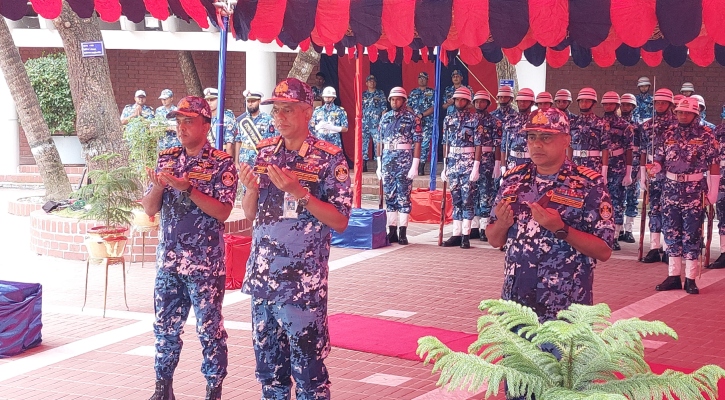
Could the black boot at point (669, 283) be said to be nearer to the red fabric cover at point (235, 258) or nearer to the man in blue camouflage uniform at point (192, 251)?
the red fabric cover at point (235, 258)

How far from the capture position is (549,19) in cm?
827

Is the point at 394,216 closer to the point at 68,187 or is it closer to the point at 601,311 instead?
the point at 68,187

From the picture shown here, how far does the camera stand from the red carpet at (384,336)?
7.54m

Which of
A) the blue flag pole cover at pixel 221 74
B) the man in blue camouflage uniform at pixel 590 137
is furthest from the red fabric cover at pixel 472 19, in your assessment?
the man in blue camouflage uniform at pixel 590 137

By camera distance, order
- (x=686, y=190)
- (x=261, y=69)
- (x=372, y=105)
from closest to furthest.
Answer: (x=686, y=190) < (x=261, y=69) < (x=372, y=105)

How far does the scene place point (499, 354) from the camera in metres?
3.18

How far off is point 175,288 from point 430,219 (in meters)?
9.60

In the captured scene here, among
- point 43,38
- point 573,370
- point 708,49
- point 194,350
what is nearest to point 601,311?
point 573,370

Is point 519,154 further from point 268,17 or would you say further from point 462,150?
point 268,17

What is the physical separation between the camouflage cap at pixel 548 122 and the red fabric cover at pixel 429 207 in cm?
1022

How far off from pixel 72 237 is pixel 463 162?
16.3ft

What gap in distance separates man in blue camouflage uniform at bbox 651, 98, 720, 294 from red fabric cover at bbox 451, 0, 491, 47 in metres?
2.53

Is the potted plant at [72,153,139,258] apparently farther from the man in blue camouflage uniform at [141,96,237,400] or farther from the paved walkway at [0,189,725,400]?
the man in blue camouflage uniform at [141,96,237,400]

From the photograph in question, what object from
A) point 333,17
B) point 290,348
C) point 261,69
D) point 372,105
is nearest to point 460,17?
point 333,17
